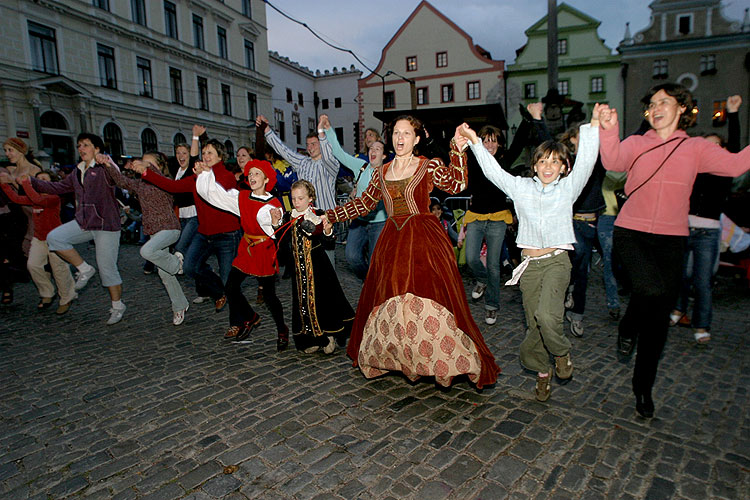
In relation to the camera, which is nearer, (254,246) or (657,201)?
(657,201)

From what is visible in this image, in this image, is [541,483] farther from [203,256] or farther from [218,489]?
[203,256]

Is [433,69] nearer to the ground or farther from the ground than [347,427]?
farther from the ground

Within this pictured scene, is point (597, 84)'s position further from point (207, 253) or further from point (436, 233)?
point (436, 233)

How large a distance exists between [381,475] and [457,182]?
86.3 inches

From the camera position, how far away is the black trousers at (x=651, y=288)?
3.19 metres

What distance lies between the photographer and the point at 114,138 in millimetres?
28594

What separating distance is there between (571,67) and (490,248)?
39.0 meters

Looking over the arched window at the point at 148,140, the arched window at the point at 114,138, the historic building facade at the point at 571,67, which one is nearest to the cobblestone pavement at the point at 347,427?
the arched window at the point at 114,138

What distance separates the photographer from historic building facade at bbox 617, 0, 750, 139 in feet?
112

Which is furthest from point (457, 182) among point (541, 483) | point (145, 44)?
point (145, 44)

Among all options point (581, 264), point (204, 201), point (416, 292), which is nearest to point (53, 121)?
point (204, 201)

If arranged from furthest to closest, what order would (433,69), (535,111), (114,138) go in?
(433,69) → (114,138) → (535,111)

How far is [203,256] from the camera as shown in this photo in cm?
598

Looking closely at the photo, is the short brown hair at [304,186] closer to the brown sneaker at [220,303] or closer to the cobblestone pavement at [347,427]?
the cobblestone pavement at [347,427]
